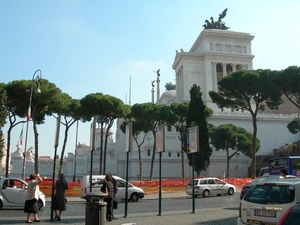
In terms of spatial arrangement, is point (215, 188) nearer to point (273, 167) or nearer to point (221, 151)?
point (273, 167)

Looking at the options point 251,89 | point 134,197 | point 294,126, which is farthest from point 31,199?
point 294,126

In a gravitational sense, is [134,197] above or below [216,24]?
below

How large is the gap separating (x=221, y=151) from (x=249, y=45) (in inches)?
1022

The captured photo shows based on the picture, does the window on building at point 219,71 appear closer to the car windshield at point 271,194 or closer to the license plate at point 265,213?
the car windshield at point 271,194

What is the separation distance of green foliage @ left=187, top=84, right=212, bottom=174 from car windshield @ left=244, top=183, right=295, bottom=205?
2721 centimetres

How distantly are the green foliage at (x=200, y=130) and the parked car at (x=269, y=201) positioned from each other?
2729 centimetres

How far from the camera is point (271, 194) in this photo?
711cm

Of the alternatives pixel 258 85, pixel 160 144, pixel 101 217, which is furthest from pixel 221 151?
pixel 101 217

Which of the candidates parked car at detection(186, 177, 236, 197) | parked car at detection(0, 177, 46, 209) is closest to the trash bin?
parked car at detection(0, 177, 46, 209)

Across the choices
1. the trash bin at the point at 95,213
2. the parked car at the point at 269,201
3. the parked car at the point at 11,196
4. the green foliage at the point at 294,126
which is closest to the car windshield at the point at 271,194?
the parked car at the point at 269,201

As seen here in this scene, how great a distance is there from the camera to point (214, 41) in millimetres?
66562

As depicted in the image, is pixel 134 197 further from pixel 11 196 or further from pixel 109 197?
pixel 109 197

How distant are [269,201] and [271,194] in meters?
0.21

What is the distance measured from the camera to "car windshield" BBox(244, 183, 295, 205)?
687 cm
